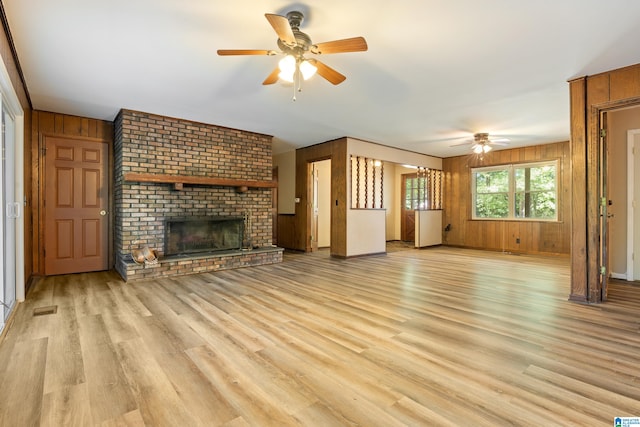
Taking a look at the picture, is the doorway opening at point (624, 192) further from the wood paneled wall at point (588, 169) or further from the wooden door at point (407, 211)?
the wooden door at point (407, 211)

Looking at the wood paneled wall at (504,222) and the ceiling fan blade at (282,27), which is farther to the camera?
the wood paneled wall at (504,222)

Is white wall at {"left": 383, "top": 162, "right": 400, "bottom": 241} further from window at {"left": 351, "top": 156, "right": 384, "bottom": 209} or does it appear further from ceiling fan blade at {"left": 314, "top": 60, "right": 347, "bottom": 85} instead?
ceiling fan blade at {"left": 314, "top": 60, "right": 347, "bottom": 85}

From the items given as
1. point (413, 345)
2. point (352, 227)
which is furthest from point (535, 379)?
point (352, 227)

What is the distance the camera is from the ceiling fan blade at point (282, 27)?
203 centimetres

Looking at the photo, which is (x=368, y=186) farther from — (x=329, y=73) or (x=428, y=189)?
(x=329, y=73)

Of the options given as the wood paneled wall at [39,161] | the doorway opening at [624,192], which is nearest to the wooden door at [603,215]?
the doorway opening at [624,192]

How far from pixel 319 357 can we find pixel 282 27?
228 centimetres

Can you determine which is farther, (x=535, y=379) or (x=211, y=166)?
(x=211, y=166)

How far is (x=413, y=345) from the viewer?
7.65ft

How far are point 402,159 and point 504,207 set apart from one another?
285 cm

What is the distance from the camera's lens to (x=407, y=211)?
32.5 feet

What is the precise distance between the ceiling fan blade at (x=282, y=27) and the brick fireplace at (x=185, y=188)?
322 cm

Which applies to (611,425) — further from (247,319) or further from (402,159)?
(402,159)

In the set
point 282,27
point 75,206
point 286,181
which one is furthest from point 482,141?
point 75,206
